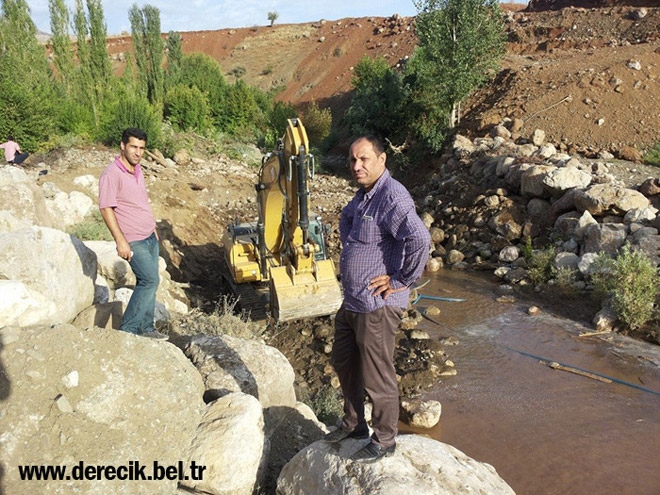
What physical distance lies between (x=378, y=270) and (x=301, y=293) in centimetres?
315

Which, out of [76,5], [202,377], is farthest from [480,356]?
[76,5]

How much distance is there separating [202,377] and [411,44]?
37514mm

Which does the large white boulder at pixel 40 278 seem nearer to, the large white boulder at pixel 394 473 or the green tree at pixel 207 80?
the large white boulder at pixel 394 473

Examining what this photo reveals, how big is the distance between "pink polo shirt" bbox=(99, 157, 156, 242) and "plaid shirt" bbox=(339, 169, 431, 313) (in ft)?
6.37

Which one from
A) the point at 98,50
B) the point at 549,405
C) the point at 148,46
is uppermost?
the point at 148,46

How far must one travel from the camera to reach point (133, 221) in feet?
12.5

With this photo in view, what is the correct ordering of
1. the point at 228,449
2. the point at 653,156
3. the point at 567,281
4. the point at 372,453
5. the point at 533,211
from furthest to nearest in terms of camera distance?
the point at 653,156
the point at 533,211
the point at 567,281
the point at 228,449
the point at 372,453

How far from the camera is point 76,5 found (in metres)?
17.0

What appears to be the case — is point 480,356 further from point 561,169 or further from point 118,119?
point 118,119

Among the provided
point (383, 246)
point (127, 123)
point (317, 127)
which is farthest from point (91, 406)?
point (317, 127)

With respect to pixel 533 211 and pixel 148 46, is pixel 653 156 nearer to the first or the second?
pixel 533 211

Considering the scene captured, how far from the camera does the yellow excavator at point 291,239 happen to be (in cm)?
530

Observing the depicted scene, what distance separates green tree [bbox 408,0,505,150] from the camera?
15.9 m

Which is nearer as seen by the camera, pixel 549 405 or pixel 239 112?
pixel 549 405
